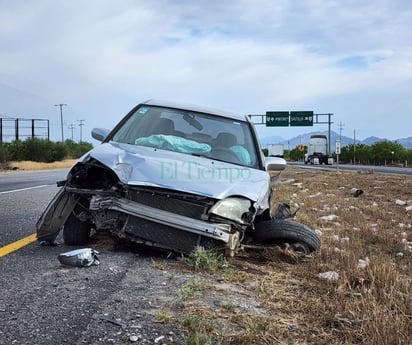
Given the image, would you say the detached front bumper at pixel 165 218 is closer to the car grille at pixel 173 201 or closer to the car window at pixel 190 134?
the car grille at pixel 173 201

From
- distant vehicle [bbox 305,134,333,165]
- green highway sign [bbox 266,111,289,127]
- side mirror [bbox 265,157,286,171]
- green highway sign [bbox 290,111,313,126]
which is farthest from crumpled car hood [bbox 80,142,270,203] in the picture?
distant vehicle [bbox 305,134,333,165]

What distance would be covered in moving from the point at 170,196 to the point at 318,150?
64.7 m

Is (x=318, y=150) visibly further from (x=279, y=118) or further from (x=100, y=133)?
(x=100, y=133)

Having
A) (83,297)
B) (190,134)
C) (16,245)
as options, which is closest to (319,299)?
(83,297)

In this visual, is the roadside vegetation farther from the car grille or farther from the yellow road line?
the car grille

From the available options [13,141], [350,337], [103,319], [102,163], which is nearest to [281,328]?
[350,337]

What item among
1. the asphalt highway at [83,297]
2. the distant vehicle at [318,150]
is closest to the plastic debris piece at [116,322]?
the asphalt highway at [83,297]

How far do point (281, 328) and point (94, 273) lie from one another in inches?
58.8

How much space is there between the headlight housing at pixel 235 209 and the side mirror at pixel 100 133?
2.16 metres

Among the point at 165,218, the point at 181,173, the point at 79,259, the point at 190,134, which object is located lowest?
the point at 79,259

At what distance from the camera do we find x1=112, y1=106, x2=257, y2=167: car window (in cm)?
507

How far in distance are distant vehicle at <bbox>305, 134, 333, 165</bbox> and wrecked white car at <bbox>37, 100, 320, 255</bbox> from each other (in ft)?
201

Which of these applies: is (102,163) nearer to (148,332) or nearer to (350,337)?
(148,332)

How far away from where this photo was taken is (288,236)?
4438mm
